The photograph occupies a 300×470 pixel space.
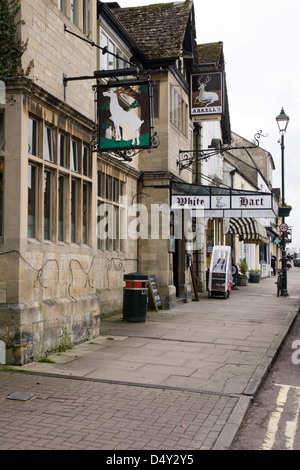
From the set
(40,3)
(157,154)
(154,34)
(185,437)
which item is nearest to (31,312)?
(185,437)

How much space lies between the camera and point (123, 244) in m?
16.0

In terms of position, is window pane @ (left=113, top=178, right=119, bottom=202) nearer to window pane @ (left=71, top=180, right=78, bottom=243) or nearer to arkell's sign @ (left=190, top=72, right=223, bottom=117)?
window pane @ (left=71, top=180, right=78, bottom=243)

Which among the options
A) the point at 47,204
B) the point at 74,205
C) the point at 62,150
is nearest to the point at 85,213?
the point at 74,205

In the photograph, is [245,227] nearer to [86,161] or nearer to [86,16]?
Result: [86,161]

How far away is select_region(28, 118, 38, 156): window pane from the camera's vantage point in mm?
8680

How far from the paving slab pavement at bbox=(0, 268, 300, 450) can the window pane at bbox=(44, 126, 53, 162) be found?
346 centimetres

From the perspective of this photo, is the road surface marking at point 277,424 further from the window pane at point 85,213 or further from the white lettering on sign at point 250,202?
the white lettering on sign at point 250,202

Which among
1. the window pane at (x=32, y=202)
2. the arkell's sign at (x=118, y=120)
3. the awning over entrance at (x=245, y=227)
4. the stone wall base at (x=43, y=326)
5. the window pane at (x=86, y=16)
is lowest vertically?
the stone wall base at (x=43, y=326)

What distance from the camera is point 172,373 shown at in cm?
796

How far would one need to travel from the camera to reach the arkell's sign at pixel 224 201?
16625mm

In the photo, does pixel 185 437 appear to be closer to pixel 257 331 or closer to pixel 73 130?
pixel 73 130

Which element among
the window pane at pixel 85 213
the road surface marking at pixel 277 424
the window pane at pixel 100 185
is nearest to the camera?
the road surface marking at pixel 277 424

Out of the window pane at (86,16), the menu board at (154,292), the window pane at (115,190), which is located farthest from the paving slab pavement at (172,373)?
the window pane at (86,16)

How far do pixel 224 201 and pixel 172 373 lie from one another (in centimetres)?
972
